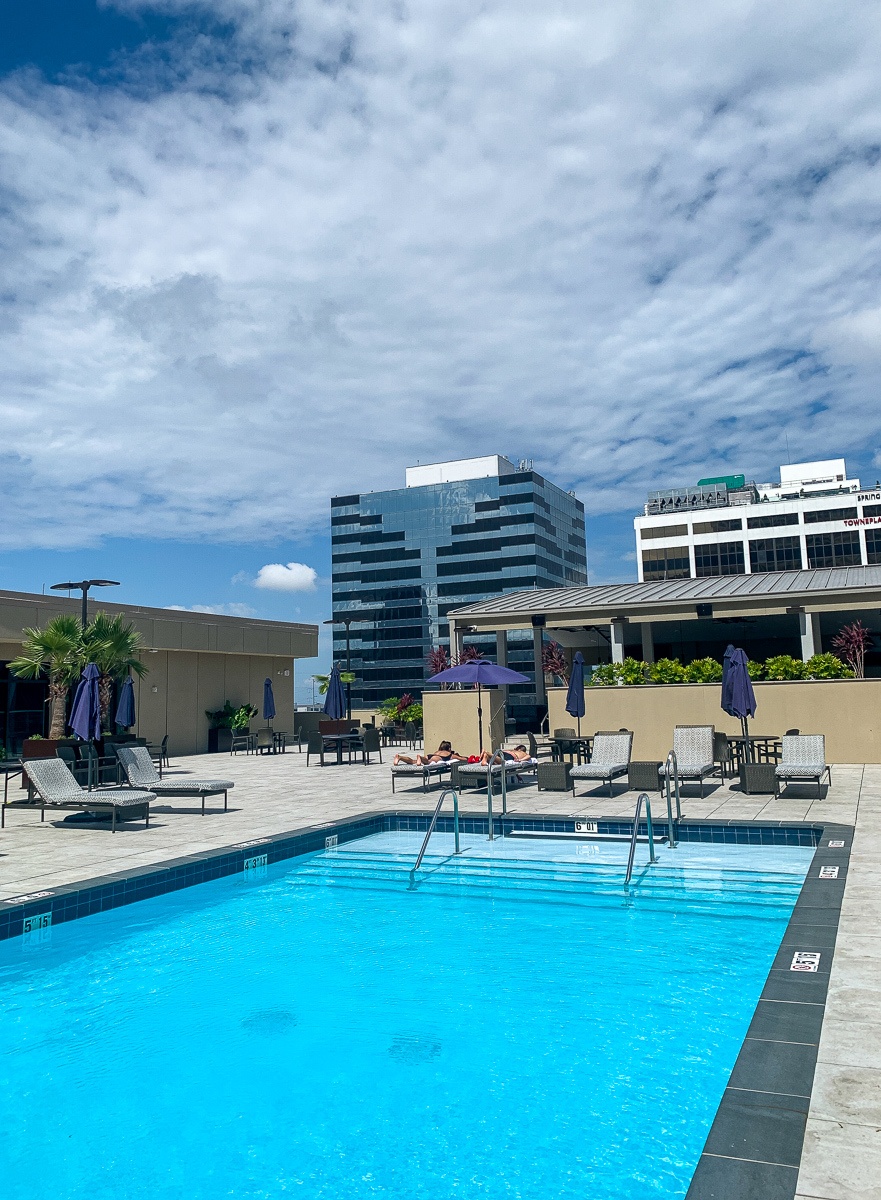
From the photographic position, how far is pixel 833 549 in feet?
262

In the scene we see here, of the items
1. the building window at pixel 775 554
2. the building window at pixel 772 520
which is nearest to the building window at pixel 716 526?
the building window at pixel 772 520

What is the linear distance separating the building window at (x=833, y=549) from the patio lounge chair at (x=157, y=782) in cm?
7739

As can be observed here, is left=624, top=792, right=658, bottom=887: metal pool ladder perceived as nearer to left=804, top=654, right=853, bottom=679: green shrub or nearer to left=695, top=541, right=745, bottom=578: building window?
left=804, top=654, right=853, bottom=679: green shrub

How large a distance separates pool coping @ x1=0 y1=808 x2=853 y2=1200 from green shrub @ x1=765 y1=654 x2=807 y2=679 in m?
7.91

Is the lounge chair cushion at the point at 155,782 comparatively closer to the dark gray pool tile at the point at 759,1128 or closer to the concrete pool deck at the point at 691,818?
the concrete pool deck at the point at 691,818

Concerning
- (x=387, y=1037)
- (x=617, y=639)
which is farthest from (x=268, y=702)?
(x=387, y=1037)

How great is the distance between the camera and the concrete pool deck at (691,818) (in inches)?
117

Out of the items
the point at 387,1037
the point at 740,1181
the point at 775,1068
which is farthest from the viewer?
the point at 387,1037

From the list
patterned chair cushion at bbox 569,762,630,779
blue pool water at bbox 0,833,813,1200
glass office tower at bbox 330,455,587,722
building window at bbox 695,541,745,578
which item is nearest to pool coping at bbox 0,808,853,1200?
blue pool water at bbox 0,833,813,1200

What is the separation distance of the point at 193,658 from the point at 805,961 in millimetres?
24142

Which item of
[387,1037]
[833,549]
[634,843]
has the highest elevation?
[833,549]

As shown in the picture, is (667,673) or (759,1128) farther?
(667,673)

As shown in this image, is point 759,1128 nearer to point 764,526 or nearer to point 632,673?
point 632,673

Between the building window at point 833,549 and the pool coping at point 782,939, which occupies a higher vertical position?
the building window at point 833,549
